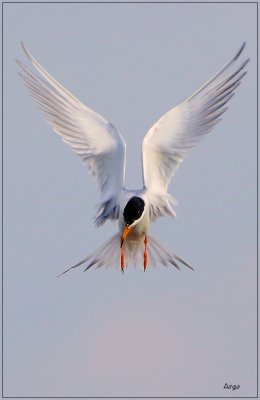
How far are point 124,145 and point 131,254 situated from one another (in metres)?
0.97

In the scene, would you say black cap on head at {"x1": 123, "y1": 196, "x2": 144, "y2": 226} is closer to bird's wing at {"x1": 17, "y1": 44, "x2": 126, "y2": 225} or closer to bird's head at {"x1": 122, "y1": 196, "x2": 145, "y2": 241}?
bird's head at {"x1": 122, "y1": 196, "x2": 145, "y2": 241}

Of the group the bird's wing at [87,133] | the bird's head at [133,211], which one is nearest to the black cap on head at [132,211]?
the bird's head at [133,211]

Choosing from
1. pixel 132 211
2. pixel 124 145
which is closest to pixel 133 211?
pixel 132 211

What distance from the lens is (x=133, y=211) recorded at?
8445mm

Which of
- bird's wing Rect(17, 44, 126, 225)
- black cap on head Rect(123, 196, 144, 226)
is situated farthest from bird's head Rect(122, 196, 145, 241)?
bird's wing Rect(17, 44, 126, 225)

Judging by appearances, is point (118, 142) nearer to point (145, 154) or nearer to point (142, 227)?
point (145, 154)

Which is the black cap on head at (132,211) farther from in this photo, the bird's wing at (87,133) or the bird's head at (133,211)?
the bird's wing at (87,133)

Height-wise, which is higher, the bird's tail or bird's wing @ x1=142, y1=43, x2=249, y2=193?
bird's wing @ x1=142, y1=43, x2=249, y2=193

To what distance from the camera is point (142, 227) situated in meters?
8.79

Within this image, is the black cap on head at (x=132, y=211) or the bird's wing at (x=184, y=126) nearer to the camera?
the black cap on head at (x=132, y=211)

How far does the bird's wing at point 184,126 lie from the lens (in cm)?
922

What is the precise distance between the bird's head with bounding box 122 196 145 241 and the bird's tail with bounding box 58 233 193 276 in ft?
1.57

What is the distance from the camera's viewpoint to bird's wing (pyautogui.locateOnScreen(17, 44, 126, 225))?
906cm

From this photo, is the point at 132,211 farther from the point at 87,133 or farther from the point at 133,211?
the point at 87,133
